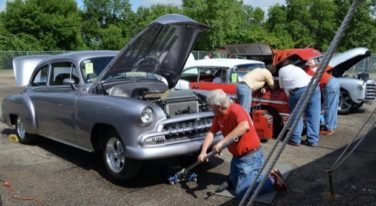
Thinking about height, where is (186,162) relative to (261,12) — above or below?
below

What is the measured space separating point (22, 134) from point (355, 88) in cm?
800

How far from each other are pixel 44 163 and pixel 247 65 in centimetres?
508

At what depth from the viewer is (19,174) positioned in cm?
621

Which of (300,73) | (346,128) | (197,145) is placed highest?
(300,73)

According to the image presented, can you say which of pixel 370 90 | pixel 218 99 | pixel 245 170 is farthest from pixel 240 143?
pixel 370 90

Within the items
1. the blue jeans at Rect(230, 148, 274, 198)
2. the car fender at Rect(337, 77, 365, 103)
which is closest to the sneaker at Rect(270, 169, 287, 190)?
the blue jeans at Rect(230, 148, 274, 198)

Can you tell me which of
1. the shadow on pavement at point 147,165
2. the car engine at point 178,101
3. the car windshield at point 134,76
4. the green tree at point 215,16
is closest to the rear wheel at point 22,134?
the shadow on pavement at point 147,165

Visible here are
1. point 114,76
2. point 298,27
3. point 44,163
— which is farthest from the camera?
point 298,27

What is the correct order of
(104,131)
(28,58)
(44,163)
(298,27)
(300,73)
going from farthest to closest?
(298,27) < (28,58) < (300,73) < (44,163) < (104,131)

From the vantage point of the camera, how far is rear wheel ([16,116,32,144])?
7877mm

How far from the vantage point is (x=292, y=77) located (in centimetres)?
758

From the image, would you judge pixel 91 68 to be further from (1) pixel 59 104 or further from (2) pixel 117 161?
(2) pixel 117 161

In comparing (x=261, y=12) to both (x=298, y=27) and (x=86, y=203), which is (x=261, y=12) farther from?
(x=86, y=203)

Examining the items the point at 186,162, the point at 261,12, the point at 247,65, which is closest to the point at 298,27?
the point at 261,12
